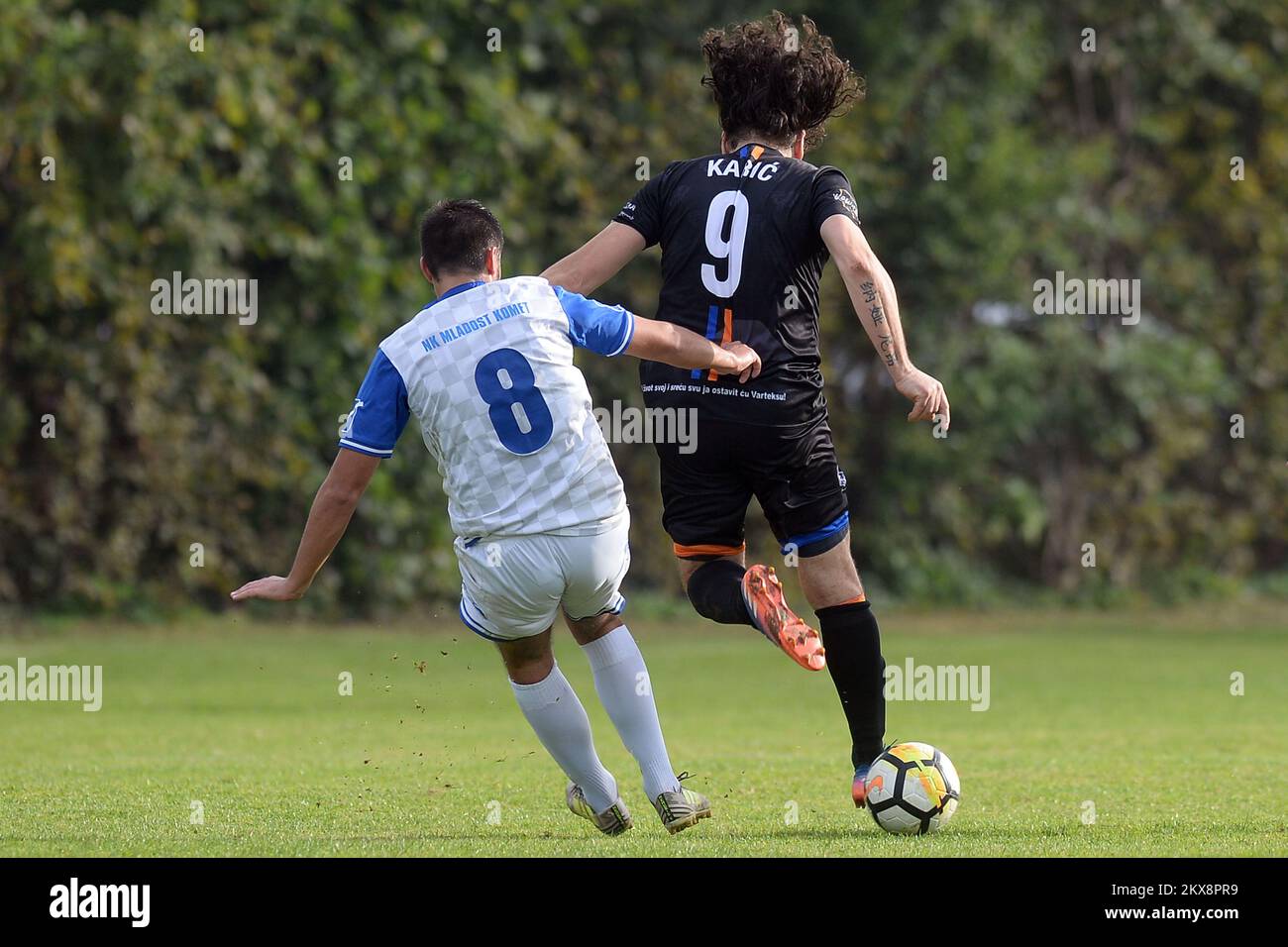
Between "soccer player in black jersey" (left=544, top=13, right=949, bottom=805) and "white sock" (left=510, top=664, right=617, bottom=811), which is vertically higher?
"soccer player in black jersey" (left=544, top=13, right=949, bottom=805)

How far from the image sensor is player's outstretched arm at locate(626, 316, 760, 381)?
16.5 feet

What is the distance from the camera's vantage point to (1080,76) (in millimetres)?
17172

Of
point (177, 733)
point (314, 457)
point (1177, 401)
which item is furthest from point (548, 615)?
point (1177, 401)

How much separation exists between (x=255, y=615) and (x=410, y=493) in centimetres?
159

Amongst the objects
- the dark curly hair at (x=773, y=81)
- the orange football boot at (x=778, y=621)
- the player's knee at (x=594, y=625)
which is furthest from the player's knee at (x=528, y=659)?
the dark curly hair at (x=773, y=81)

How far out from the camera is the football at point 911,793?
208 inches

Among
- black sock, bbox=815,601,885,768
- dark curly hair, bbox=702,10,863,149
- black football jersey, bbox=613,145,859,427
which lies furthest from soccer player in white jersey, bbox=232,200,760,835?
dark curly hair, bbox=702,10,863,149

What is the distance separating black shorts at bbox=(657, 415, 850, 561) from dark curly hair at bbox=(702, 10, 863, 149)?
3.29 feet

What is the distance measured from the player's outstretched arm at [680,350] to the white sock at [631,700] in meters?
0.88

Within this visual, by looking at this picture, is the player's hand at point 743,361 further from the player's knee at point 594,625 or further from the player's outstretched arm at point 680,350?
the player's knee at point 594,625

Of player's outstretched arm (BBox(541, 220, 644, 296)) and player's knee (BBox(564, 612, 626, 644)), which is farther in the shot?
player's outstretched arm (BBox(541, 220, 644, 296))

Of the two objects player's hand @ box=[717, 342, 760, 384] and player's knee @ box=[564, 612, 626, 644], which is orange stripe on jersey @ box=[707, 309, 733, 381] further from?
player's knee @ box=[564, 612, 626, 644]

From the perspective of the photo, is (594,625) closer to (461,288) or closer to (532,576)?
(532,576)

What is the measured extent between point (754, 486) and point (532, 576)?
97 centimetres
